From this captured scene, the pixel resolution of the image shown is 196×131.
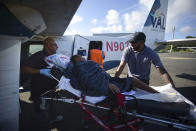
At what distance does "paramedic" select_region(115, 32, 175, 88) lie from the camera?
2.09 meters

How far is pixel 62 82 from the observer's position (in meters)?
1.61

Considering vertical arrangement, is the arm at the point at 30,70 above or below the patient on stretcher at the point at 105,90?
above

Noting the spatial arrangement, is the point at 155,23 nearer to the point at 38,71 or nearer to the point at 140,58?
the point at 140,58

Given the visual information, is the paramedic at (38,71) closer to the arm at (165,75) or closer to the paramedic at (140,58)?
the paramedic at (140,58)

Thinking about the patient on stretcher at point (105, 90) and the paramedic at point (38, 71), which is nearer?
the patient on stretcher at point (105, 90)

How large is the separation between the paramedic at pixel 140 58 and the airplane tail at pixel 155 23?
490 centimetres

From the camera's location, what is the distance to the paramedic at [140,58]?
2.09 metres

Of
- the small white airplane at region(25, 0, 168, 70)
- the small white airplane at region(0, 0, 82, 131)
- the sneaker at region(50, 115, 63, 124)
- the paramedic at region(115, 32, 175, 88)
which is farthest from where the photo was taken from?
the small white airplane at region(25, 0, 168, 70)

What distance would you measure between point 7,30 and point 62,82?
89cm

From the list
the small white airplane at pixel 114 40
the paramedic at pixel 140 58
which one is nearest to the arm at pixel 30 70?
the paramedic at pixel 140 58

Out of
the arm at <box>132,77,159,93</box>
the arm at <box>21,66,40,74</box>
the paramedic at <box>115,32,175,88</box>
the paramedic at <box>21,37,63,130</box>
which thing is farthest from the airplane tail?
the arm at <box>21,66,40,74</box>

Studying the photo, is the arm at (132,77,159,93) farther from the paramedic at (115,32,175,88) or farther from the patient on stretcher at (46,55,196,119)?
the paramedic at (115,32,175,88)

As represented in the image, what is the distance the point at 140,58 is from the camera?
2.25 metres

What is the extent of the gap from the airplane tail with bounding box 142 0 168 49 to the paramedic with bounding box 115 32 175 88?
16.1 ft
